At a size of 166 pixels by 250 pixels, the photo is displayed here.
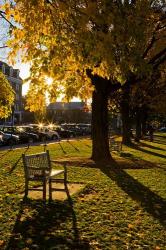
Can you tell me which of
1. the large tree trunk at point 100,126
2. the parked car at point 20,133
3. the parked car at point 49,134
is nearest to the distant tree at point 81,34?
the large tree trunk at point 100,126

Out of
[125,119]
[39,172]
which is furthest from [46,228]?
[125,119]

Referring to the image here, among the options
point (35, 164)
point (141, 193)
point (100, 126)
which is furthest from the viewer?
point (100, 126)

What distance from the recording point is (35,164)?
451 inches

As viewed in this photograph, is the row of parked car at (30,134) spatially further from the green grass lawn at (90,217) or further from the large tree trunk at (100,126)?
the green grass lawn at (90,217)

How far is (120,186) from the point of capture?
12984 mm

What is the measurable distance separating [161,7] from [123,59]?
12.7 metres

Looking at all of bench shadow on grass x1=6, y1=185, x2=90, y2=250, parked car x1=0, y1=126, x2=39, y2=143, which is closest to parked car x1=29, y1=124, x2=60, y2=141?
parked car x1=0, y1=126, x2=39, y2=143

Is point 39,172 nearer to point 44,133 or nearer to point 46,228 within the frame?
point 46,228

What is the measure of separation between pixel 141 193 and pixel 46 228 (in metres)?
4.47

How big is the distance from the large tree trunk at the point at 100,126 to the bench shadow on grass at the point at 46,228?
10.7m

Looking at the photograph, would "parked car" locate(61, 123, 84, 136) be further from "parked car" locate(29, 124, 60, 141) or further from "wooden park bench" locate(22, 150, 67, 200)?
"wooden park bench" locate(22, 150, 67, 200)

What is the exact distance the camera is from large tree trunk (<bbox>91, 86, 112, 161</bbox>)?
20.6 m

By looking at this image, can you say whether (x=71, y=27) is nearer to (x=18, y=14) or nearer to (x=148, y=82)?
(x=18, y=14)

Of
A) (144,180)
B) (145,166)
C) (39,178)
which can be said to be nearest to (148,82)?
(145,166)
